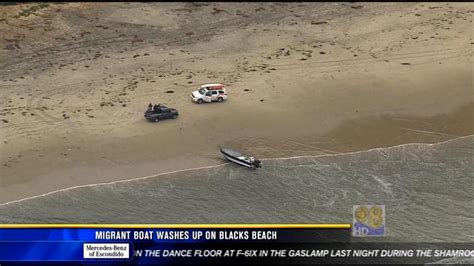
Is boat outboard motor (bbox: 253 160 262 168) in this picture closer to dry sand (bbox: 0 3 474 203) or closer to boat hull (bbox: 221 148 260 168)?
boat hull (bbox: 221 148 260 168)

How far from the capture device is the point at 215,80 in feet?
156

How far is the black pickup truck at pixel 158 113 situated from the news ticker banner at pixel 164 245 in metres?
14.5

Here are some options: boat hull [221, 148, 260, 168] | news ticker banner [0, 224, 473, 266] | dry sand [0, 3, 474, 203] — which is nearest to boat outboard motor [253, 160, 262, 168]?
boat hull [221, 148, 260, 168]

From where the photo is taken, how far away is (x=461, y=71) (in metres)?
50.8

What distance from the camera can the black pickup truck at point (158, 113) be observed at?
139ft

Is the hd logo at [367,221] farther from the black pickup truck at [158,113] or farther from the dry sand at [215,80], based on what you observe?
the black pickup truck at [158,113]

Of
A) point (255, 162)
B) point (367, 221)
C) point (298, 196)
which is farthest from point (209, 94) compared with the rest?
point (367, 221)

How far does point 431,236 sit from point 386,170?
637 cm

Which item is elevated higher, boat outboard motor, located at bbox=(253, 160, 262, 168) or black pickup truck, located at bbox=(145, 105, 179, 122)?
black pickup truck, located at bbox=(145, 105, 179, 122)

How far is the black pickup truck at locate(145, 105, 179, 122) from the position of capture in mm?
42438

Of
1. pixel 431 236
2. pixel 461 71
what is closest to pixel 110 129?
pixel 431 236

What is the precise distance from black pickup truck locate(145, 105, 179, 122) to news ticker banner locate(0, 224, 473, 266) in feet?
47.5

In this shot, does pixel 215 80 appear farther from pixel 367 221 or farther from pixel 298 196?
pixel 367 221

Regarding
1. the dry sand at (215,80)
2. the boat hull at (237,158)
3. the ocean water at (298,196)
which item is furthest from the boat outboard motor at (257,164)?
the dry sand at (215,80)
